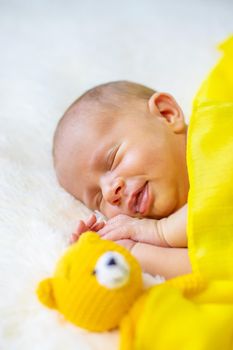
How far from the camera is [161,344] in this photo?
618mm

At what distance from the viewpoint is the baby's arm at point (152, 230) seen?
0.88 m

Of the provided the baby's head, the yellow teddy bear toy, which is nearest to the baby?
the baby's head

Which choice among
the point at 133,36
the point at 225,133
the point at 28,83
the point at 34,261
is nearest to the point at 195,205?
the point at 225,133

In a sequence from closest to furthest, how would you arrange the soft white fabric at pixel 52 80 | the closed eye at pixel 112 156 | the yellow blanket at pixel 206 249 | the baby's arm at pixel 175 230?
the yellow blanket at pixel 206 249 → the soft white fabric at pixel 52 80 → the baby's arm at pixel 175 230 → the closed eye at pixel 112 156

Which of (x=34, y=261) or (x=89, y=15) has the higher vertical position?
(x=89, y=15)

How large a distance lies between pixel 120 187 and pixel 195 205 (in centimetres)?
18

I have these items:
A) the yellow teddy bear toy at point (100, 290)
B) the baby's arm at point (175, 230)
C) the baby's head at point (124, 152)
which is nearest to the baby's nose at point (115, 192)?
the baby's head at point (124, 152)

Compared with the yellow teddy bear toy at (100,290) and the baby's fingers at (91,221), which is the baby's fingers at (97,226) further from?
the yellow teddy bear toy at (100,290)

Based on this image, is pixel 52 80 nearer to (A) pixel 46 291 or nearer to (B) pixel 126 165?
(B) pixel 126 165

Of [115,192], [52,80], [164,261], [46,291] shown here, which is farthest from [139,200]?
[52,80]

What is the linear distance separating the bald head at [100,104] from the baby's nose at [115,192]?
166 mm

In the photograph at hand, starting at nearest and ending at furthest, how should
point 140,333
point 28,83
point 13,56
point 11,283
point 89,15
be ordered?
point 140,333, point 11,283, point 28,83, point 13,56, point 89,15

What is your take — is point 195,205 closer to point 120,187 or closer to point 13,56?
point 120,187

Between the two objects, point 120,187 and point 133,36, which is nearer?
point 120,187
